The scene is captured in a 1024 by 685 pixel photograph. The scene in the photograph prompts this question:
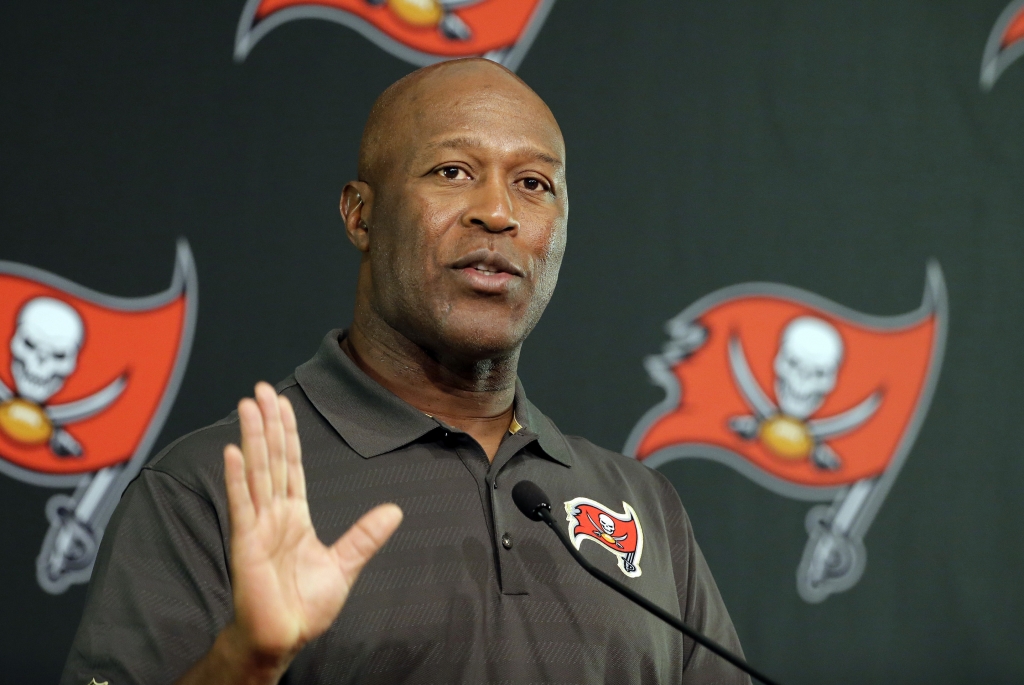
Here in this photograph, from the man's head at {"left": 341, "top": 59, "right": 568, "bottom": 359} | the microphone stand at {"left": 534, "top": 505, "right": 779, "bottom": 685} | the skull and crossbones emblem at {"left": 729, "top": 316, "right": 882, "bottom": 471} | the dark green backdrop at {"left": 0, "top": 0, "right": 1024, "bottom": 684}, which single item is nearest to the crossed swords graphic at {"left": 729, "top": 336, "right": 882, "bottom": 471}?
the skull and crossbones emblem at {"left": 729, "top": 316, "right": 882, "bottom": 471}

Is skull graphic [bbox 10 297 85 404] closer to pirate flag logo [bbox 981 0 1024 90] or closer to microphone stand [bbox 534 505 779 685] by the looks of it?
microphone stand [bbox 534 505 779 685]

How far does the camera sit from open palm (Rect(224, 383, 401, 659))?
963mm

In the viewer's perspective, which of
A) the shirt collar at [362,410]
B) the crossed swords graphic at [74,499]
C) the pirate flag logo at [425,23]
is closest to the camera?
the shirt collar at [362,410]

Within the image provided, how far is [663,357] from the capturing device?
6.85ft

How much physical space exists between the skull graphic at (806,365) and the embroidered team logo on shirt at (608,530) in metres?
0.75

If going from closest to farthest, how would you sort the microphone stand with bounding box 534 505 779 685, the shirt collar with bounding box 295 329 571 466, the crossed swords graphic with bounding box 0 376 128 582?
the microphone stand with bounding box 534 505 779 685, the shirt collar with bounding box 295 329 571 466, the crossed swords graphic with bounding box 0 376 128 582

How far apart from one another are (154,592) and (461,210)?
0.60 meters

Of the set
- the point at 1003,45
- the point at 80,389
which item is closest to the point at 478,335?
the point at 80,389

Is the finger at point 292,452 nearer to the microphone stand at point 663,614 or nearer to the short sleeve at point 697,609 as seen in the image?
the microphone stand at point 663,614

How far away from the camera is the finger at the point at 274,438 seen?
3.29 ft

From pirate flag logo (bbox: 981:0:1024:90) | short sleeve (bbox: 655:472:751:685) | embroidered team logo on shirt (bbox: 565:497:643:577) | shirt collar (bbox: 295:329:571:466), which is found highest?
pirate flag logo (bbox: 981:0:1024:90)

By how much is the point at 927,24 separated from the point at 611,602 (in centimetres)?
155

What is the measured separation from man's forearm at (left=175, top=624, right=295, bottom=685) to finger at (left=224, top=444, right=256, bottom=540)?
93mm

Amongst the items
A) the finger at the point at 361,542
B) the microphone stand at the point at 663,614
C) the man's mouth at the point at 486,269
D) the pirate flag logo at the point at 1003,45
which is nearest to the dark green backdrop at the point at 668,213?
the pirate flag logo at the point at 1003,45
